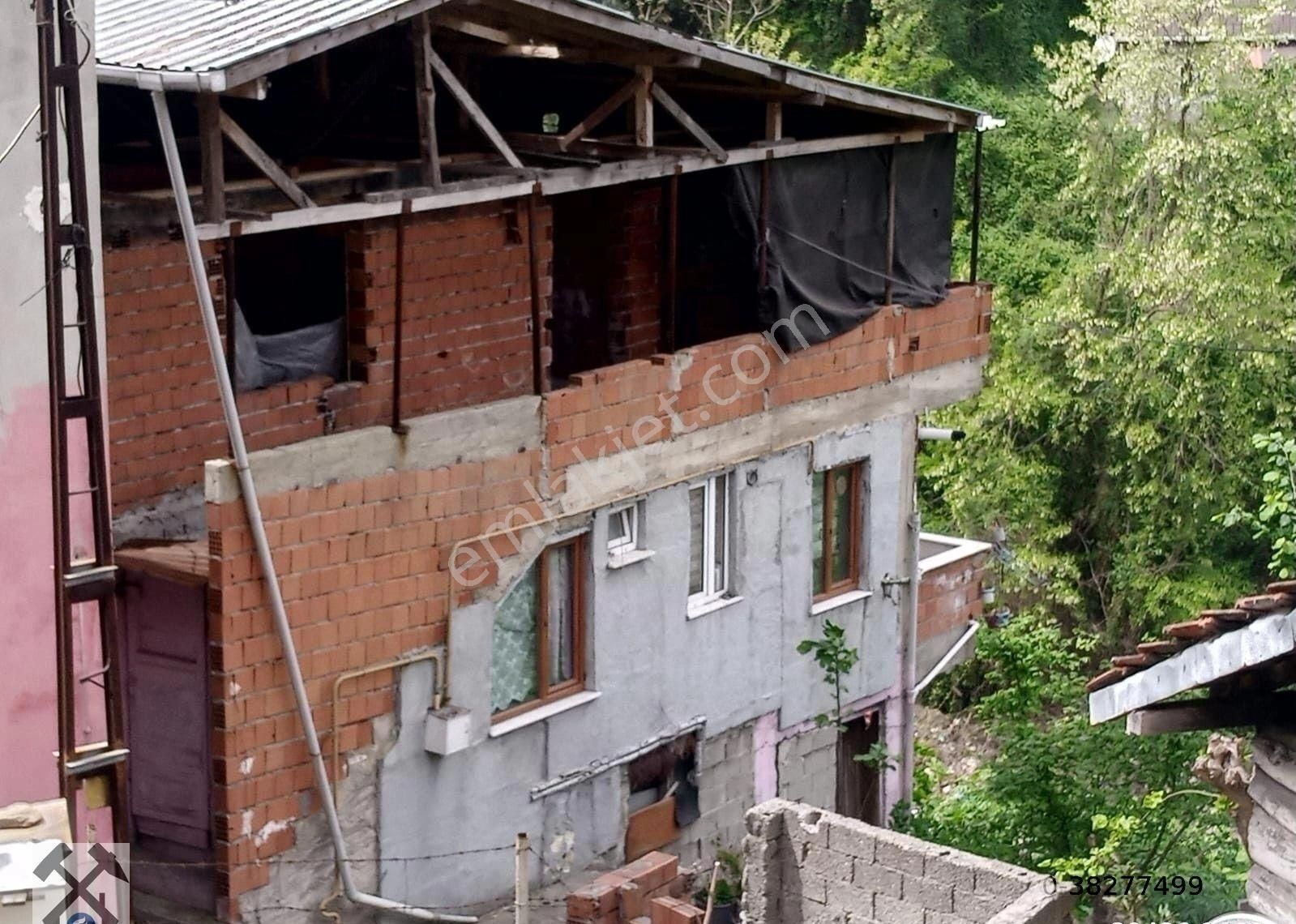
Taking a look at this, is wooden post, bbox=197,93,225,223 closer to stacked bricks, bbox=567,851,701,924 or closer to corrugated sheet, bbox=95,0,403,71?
corrugated sheet, bbox=95,0,403,71

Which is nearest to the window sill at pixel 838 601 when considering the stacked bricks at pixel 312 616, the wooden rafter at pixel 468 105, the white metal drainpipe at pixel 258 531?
the stacked bricks at pixel 312 616

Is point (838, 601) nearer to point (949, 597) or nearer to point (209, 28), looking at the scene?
point (949, 597)

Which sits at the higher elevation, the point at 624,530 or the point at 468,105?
the point at 468,105

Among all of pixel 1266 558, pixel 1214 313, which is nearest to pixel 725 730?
pixel 1214 313

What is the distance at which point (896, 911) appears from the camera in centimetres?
1122

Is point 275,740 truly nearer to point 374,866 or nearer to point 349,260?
point 374,866

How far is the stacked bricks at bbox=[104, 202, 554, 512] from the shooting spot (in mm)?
11500

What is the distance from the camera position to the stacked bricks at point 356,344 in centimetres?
1150

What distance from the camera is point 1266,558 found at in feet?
89.0

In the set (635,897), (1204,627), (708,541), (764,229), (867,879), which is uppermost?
(764,229)

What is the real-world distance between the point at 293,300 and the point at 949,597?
7118 millimetres

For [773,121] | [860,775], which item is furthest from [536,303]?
[860,775]

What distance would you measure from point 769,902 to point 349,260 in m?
4.76

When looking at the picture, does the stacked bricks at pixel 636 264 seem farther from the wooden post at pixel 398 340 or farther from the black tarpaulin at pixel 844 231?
the wooden post at pixel 398 340
